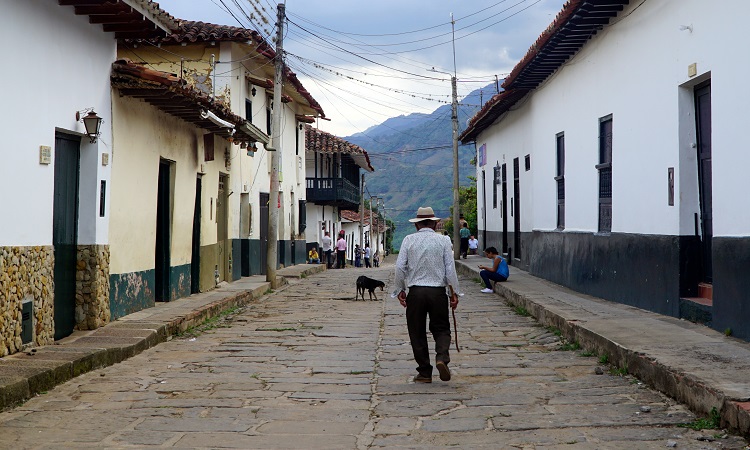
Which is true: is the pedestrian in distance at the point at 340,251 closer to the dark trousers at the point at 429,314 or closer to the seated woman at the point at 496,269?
the seated woman at the point at 496,269

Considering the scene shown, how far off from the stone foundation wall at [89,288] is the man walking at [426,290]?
436 centimetres

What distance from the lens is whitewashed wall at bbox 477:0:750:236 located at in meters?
8.98

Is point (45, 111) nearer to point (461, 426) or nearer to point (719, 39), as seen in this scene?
point (461, 426)

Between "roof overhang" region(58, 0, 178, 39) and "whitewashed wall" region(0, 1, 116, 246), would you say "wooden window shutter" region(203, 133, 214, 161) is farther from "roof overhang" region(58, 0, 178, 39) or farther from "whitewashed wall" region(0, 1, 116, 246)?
"whitewashed wall" region(0, 1, 116, 246)

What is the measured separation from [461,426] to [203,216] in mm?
11791

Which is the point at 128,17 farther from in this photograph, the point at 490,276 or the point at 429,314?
the point at 490,276

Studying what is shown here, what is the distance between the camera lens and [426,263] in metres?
8.17

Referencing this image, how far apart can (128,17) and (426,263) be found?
16.9 feet

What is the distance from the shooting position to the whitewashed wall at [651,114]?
8984 mm

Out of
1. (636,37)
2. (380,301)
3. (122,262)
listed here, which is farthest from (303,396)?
(380,301)

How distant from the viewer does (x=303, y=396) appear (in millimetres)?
7336

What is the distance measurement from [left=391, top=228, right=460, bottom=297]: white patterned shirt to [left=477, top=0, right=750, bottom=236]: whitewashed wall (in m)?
3.01

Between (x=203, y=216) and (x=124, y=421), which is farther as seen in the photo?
(x=203, y=216)

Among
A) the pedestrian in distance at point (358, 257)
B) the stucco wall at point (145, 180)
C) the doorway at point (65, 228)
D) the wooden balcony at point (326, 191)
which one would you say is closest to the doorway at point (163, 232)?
the stucco wall at point (145, 180)
